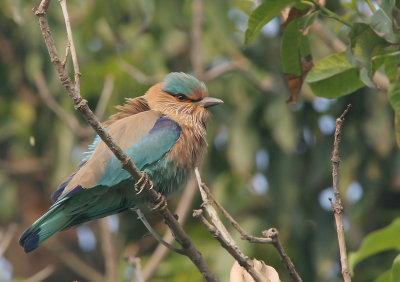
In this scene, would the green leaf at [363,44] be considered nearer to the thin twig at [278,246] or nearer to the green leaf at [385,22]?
the green leaf at [385,22]

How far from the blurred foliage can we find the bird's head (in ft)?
4.55

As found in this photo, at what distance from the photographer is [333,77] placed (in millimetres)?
3305

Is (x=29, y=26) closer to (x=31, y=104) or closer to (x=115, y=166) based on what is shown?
(x=31, y=104)

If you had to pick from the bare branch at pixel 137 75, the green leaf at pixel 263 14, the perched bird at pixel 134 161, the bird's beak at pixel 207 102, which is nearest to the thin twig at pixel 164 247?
the bare branch at pixel 137 75

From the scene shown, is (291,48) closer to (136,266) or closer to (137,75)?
(136,266)

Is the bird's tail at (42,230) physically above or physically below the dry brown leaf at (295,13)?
below

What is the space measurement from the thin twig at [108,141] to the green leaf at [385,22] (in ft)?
3.90

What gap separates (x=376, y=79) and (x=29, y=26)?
436cm

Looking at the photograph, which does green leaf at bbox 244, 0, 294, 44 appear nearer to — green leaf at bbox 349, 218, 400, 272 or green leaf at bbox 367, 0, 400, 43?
green leaf at bbox 367, 0, 400, 43

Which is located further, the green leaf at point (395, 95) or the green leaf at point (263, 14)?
the green leaf at point (263, 14)

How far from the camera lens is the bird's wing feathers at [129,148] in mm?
3715

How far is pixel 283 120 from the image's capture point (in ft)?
20.7

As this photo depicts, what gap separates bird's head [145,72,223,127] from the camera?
4.46 meters

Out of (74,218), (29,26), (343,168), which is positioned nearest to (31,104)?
(29,26)
